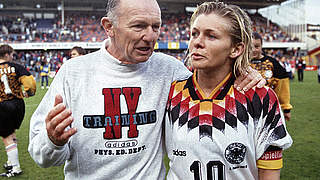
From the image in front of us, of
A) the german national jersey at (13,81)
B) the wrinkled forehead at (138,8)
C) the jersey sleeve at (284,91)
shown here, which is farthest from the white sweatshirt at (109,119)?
the jersey sleeve at (284,91)

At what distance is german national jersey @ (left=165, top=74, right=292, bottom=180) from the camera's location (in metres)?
1.86

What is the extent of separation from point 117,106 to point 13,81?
163 inches

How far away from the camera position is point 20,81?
18.2 feet

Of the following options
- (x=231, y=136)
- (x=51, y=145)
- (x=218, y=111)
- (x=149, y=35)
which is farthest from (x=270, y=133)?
(x=51, y=145)

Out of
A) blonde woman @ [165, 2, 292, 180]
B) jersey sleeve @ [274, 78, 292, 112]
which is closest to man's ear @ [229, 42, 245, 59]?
blonde woman @ [165, 2, 292, 180]

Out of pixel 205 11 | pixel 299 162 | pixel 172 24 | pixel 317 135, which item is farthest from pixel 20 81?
pixel 172 24

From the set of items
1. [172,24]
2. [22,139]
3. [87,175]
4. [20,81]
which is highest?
[172,24]

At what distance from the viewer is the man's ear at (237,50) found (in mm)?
1981

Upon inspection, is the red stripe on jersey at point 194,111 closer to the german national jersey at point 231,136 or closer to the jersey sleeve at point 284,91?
the german national jersey at point 231,136

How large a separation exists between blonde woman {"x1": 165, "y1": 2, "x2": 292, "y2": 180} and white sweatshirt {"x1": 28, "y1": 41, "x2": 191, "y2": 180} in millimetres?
200

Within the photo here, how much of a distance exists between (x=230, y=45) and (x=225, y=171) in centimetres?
80

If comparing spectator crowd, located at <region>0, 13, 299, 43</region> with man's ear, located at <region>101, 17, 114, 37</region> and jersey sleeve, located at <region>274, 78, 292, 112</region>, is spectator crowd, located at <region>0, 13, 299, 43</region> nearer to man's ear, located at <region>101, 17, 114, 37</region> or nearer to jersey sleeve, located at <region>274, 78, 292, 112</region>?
jersey sleeve, located at <region>274, 78, 292, 112</region>

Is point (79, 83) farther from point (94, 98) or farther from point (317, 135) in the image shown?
point (317, 135)

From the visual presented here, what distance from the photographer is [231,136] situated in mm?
1868
